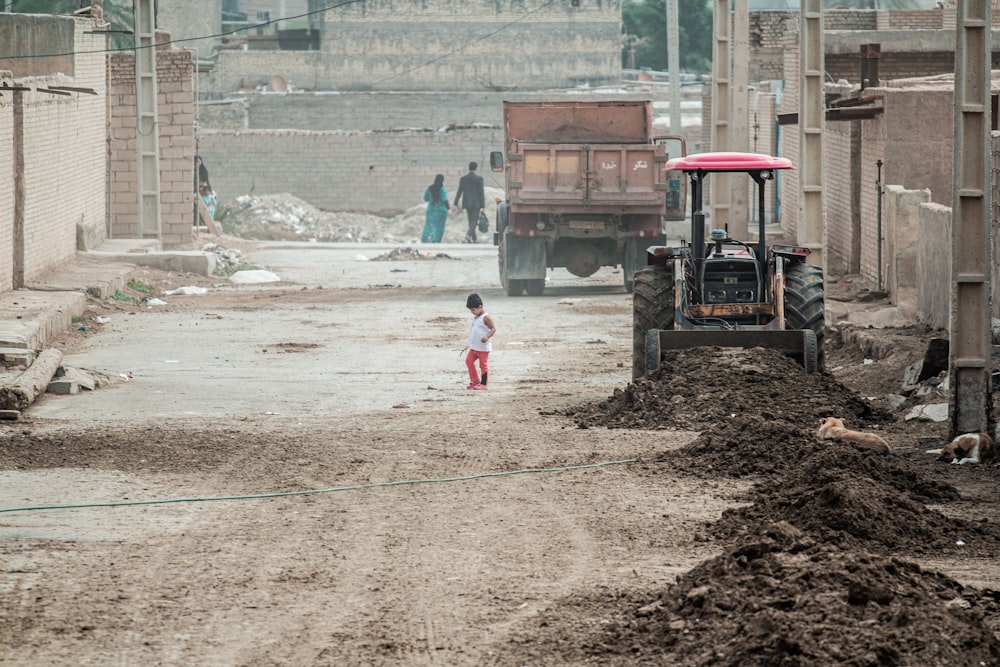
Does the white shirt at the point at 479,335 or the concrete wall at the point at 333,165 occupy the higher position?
the concrete wall at the point at 333,165

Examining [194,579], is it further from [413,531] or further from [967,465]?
[967,465]

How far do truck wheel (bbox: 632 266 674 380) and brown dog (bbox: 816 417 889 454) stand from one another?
3099mm

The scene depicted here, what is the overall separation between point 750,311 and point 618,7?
157ft

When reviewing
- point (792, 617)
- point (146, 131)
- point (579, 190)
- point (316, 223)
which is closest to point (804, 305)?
point (792, 617)

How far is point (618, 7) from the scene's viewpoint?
59.2 m

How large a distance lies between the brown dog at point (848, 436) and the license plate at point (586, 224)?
12.7 metres

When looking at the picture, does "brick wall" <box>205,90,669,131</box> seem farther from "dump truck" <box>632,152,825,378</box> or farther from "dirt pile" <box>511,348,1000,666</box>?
"dirt pile" <box>511,348,1000,666</box>

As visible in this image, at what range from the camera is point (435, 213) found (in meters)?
37.1

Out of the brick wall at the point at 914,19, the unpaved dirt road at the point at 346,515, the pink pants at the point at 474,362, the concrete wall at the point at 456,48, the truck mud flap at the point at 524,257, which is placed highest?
the concrete wall at the point at 456,48

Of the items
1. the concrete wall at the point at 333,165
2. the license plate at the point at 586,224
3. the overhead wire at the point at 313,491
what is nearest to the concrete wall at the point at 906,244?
the license plate at the point at 586,224

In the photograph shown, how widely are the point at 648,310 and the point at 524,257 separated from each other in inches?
383

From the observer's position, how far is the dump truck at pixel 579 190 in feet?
75.0

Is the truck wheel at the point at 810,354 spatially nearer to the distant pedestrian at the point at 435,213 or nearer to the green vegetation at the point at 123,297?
the green vegetation at the point at 123,297

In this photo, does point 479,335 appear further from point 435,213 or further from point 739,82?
point 435,213
